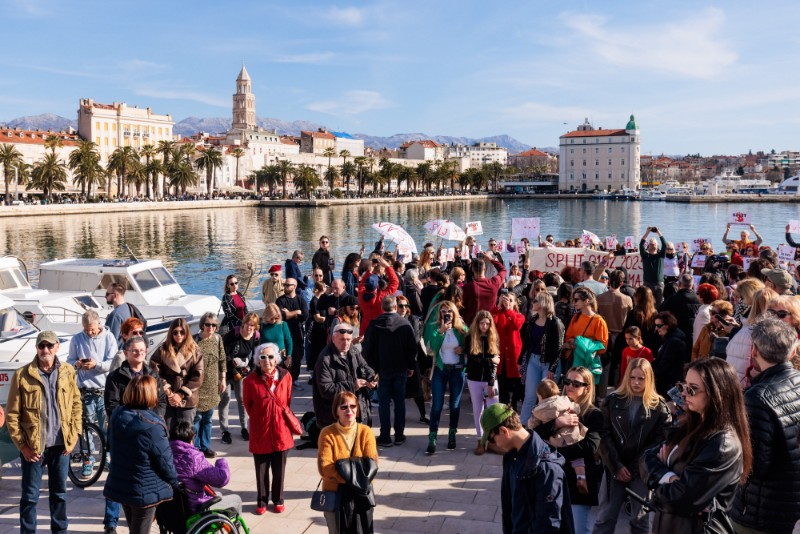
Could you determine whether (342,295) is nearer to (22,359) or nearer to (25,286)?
(22,359)

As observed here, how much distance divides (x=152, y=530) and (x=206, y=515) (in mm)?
1297

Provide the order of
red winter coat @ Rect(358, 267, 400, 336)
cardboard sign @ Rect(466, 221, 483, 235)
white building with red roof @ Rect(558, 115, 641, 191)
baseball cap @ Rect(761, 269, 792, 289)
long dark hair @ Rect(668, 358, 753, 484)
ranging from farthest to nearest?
white building with red roof @ Rect(558, 115, 641, 191) → cardboard sign @ Rect(466, 221, 483, 235) → red winter coat @ Rect(358, 267, 400, 336) → baseball cap @ Rect(761, 269, 792, 289) → long dark hair @ Rect(668, 358, 753, 484)

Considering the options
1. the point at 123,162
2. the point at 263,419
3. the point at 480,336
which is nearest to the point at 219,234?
the point at 123,162

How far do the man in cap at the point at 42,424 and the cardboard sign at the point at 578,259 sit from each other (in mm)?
10277

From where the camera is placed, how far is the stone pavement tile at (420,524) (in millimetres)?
5398

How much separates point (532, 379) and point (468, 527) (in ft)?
7.79

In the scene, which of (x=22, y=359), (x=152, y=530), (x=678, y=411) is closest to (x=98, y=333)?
(x=22, y=359)

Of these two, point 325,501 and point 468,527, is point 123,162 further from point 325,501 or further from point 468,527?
point 325,501

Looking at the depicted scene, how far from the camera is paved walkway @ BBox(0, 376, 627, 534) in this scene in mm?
5535

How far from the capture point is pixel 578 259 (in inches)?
557

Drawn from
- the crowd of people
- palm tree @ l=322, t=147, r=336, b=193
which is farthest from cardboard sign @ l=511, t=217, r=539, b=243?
palm tree @ l=322, t=147, r=336, b=193

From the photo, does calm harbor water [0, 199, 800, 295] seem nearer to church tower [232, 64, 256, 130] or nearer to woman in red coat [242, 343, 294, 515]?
woman in red coat [242, 343, 294, 515]

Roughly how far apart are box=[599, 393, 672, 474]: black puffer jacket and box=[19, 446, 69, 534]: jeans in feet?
14.0

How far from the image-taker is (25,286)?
14242 millimetres
